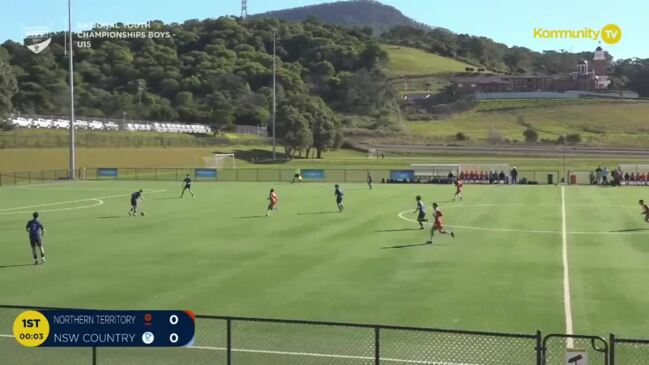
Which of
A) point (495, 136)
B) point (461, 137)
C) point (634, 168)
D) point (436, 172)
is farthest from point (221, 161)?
point (495, 136)

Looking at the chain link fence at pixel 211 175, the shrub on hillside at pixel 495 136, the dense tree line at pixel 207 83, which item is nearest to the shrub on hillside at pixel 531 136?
the shrub on hillside at pixel 495 136

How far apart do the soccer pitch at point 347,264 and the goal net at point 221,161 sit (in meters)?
45.9

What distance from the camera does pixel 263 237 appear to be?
29688 mm

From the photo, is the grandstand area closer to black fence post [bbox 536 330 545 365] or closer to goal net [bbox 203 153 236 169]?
goal net [bbox 203 153 236 169]

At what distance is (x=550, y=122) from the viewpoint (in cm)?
16938

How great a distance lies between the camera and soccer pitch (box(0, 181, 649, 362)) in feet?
56.3

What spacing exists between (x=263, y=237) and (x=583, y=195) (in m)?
31.5

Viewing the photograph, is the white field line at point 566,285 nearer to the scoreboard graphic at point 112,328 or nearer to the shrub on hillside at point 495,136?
the scoreboard graphic at point 112,328

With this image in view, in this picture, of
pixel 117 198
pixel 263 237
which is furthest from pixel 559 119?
pixel 263 237

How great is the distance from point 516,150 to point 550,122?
5600 centimetres

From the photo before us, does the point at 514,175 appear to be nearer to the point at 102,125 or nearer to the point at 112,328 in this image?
the point at 102,125

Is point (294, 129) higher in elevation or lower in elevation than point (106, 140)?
higher

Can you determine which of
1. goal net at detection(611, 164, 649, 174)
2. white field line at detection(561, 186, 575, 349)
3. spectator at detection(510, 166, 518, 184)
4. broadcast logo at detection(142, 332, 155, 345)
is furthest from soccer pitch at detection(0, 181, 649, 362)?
goal net at detection(611, 164, 649, 174)

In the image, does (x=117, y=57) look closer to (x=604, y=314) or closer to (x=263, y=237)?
(x=263, y=237)
